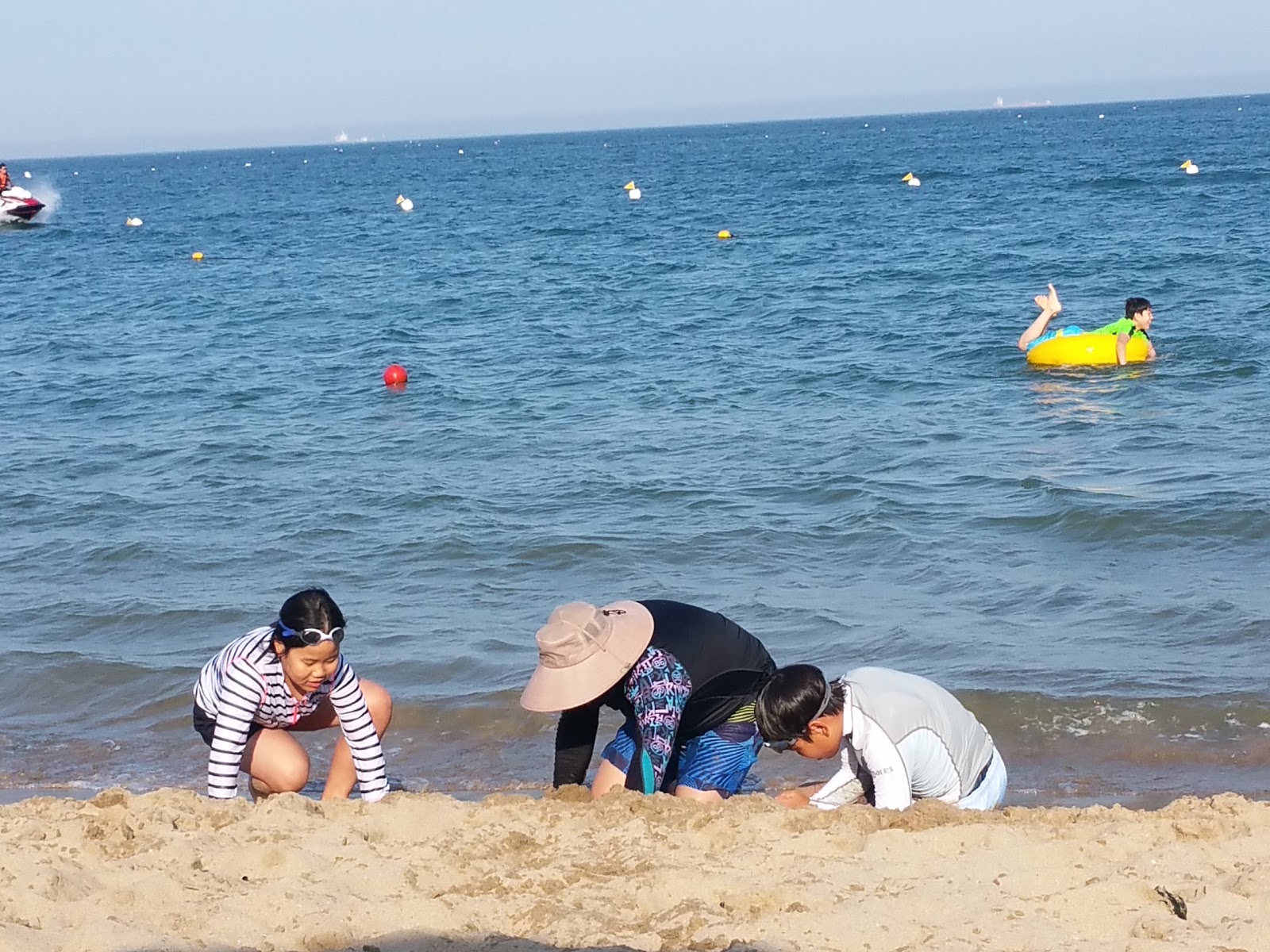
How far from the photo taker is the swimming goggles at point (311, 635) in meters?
4.62

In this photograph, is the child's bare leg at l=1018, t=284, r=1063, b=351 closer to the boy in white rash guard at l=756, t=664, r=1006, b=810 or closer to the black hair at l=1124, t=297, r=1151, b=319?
the black hair at l=1124, t=297, r=1151, b=319

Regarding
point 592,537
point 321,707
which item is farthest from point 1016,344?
point 321,707

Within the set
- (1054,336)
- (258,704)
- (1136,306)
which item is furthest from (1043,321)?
(258,704)

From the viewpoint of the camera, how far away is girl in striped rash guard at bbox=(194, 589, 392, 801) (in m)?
4.67

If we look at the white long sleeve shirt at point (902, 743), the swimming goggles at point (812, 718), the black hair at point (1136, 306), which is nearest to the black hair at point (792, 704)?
the swimming goggles at point (812, 718)

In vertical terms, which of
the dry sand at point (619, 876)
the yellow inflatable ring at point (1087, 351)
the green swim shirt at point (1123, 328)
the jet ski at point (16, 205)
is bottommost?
the dry sand at point (619, 876)

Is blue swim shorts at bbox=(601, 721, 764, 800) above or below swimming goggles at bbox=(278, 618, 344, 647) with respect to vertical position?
below

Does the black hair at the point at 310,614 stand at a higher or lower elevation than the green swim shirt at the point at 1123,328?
higher

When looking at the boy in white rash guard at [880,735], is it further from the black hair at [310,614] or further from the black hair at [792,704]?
the black hair at [310,614]

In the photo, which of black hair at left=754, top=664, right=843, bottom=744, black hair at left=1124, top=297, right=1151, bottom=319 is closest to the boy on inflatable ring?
black hair at left=1124, top=297, right=1151, bottom=319

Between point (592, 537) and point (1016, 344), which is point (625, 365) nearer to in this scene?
point (1016, 344)

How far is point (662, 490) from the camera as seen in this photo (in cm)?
1057

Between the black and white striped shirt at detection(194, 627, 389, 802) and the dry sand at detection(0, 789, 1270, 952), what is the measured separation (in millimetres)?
196

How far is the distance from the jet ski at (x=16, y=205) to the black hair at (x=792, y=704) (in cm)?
3955
